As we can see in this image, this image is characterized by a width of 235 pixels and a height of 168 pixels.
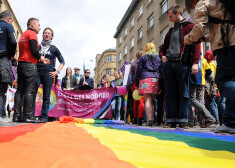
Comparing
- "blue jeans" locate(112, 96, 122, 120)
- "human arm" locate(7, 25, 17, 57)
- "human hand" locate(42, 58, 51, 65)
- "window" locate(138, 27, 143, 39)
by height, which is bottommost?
"blue jeans" locate(112, 96, 122, 120)

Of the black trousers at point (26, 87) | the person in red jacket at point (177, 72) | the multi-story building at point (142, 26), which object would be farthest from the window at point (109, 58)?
the person in red jacket at point (177, 72)

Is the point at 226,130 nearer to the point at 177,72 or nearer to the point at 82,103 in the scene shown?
the point at 177,72

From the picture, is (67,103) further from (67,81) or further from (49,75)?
(49,75)

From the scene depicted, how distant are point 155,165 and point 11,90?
1108 centimetres

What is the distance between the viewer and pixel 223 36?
8.05ft

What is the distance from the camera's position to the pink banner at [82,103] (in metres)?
7.45

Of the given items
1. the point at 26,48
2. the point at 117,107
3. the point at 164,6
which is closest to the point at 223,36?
the point at 26,48

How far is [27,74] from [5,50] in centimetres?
55

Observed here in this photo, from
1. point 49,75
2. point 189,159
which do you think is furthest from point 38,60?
point 189,159

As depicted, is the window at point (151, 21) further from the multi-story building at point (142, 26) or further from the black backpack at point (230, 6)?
the black backpack at point (230, 6)

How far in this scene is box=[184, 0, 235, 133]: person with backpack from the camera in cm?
241

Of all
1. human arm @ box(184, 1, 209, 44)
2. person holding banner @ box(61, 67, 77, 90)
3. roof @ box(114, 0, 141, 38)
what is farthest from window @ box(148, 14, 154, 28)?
human arm @ box(184, 1, 209, 44)

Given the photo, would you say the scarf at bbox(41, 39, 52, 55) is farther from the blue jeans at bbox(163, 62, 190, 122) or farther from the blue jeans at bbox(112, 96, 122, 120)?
the blue jeans at bbox(112, 96, 122, 120)

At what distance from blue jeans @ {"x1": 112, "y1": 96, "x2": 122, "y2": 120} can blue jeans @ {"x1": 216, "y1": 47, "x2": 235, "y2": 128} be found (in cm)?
479
